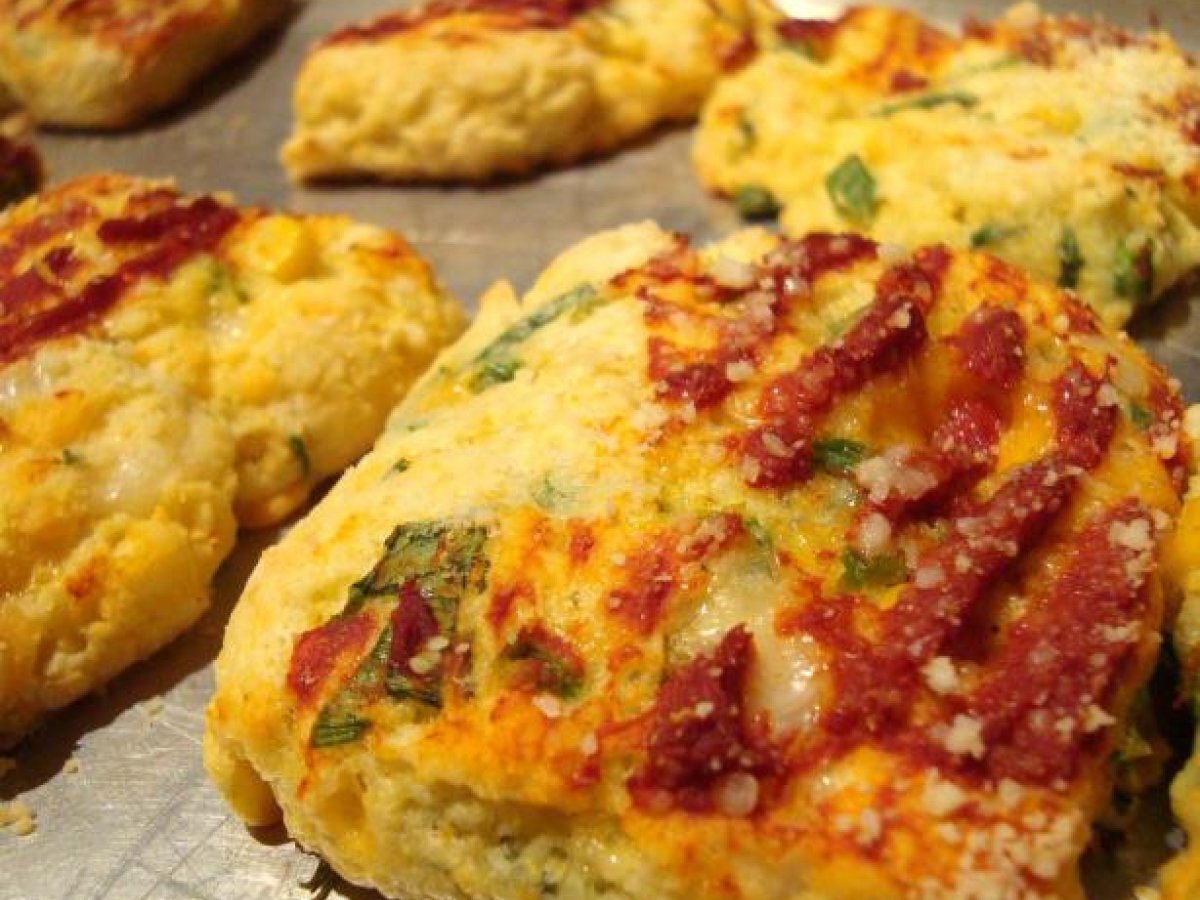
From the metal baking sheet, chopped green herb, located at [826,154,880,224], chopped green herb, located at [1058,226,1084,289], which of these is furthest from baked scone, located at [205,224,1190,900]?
chopped green herb, located at [826,154,880,224]

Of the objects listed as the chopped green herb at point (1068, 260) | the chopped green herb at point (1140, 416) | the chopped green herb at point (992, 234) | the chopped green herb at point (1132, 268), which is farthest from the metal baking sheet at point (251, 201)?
the chopped green herb at point (1140, 416)

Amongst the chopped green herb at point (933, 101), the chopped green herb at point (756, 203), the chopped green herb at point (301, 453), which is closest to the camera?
the chopped green herb at point (301, 453)

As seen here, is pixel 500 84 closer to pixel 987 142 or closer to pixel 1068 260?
pixel 987 142

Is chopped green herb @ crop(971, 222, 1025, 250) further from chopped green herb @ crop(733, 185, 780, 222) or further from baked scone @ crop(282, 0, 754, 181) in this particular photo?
baked scone @ crop(282, 0, 754, 181)

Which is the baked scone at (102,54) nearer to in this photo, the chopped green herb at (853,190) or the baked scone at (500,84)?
the baked scone at (500,84)

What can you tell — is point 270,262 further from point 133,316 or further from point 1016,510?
point 1016,510

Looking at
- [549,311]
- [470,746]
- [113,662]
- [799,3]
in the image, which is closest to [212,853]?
[113,662]
